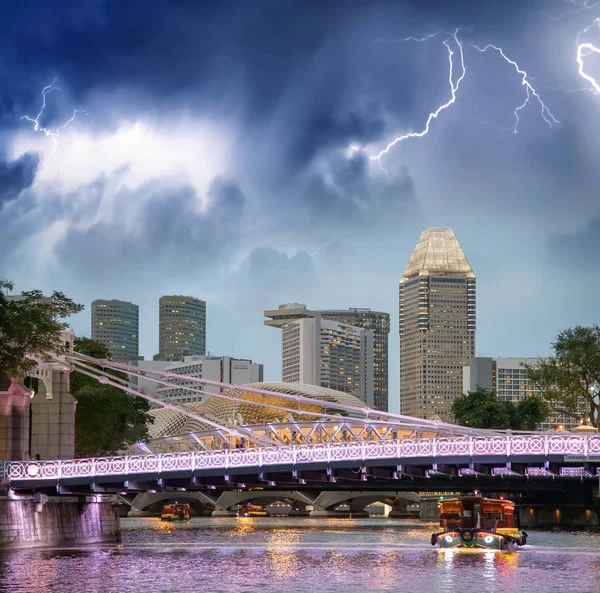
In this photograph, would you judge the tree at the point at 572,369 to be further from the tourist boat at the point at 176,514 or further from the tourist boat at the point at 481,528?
the tourist boat at the point at 481,528

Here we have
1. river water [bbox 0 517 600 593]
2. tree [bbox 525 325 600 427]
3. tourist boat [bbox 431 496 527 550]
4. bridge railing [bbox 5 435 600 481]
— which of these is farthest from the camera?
tree [bbox 525 325 600 427]

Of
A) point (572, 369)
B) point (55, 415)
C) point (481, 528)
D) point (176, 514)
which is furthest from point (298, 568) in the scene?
point (176, 514)

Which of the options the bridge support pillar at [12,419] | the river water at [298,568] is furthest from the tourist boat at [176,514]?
the bridge support pillar at [12,419]

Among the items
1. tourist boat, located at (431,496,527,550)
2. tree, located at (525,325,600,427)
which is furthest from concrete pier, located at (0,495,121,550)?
tree, located at (525,325,600,427)

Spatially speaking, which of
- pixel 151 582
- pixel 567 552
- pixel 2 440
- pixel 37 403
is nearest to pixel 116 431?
pixel 37 403

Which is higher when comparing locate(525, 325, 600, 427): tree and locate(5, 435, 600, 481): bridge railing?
locate(525, 325, 600, 427): tree

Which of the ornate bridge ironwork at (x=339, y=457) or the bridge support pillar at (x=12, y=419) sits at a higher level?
the bridge support pillar at (x=12, y=419)

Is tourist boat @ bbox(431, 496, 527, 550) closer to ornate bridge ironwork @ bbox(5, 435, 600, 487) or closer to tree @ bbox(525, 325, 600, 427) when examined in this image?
ornate bridge ironwork @ bbox(5, 435, 600, 487)
